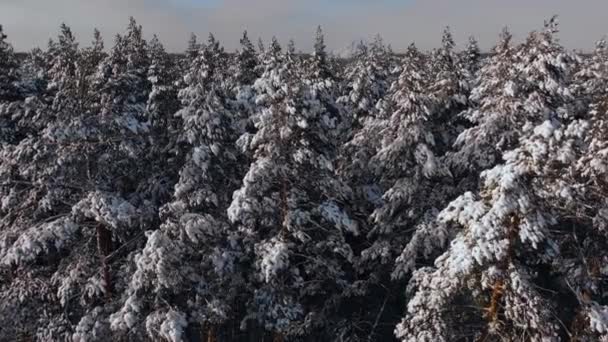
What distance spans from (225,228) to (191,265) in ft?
5.86

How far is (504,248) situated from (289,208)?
7.81 meters

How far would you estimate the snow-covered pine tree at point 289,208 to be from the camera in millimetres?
16594

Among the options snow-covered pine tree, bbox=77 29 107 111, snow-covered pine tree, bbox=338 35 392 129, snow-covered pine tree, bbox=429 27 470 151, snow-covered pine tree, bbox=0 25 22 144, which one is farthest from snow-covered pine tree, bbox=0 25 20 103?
snow-covered pine tree, bbox=429 27 470 151

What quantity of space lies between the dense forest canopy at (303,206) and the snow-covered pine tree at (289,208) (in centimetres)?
8

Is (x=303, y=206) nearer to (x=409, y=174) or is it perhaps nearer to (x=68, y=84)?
(x=409, y=174)

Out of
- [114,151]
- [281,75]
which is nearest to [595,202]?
[281,75]

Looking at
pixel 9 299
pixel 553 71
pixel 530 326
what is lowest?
pixel 530 326

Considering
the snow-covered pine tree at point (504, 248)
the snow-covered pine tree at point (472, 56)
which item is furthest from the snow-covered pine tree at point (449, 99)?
the snow-covered pine tree at point (472, 56)

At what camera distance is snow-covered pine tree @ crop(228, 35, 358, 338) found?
653 inches

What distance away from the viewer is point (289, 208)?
17969 millimetres

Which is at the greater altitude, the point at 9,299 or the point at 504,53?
the point at 504,53

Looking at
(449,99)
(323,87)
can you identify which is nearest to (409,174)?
(449,99)

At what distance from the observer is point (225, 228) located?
17.9 m

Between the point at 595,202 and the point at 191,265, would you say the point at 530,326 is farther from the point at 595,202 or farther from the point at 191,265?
the point at 191,265
